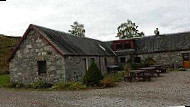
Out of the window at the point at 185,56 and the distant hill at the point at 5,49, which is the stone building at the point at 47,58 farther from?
the window at the point at 185,56

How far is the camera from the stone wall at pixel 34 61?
19.0 m

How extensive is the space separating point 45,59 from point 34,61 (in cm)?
122

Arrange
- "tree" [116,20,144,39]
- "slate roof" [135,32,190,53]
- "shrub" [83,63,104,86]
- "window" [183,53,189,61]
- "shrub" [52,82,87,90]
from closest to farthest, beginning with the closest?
"shrub" [52,82,87,90]
"shrub" [83,63,104,86]
"window" [183,53,189,61]
"slate roof" [135,32,190,53]
"tree" [116,20,144,39]

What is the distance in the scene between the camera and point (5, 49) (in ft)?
107

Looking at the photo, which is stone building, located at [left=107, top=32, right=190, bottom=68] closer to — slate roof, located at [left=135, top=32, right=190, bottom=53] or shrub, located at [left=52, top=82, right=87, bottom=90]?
slate roof, located at [left=135, top=32, right=190, bottom=53]

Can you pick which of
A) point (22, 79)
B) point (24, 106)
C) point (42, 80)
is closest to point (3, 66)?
point (22, 79)

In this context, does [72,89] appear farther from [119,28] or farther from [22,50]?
[119,28]

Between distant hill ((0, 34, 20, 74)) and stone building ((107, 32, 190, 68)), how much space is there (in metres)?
13.8

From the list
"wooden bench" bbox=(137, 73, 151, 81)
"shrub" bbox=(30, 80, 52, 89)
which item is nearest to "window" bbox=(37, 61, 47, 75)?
"shrub" bbox=(30, 80, 52, 89)

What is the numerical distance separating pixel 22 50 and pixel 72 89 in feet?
22.4

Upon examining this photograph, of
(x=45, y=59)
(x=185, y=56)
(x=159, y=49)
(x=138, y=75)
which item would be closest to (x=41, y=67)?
(x=45, y=59)

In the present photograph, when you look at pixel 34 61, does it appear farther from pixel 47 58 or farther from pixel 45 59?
pixel 47 58

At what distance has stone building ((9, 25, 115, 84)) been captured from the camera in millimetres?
18984

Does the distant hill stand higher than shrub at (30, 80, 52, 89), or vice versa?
the distant hill
